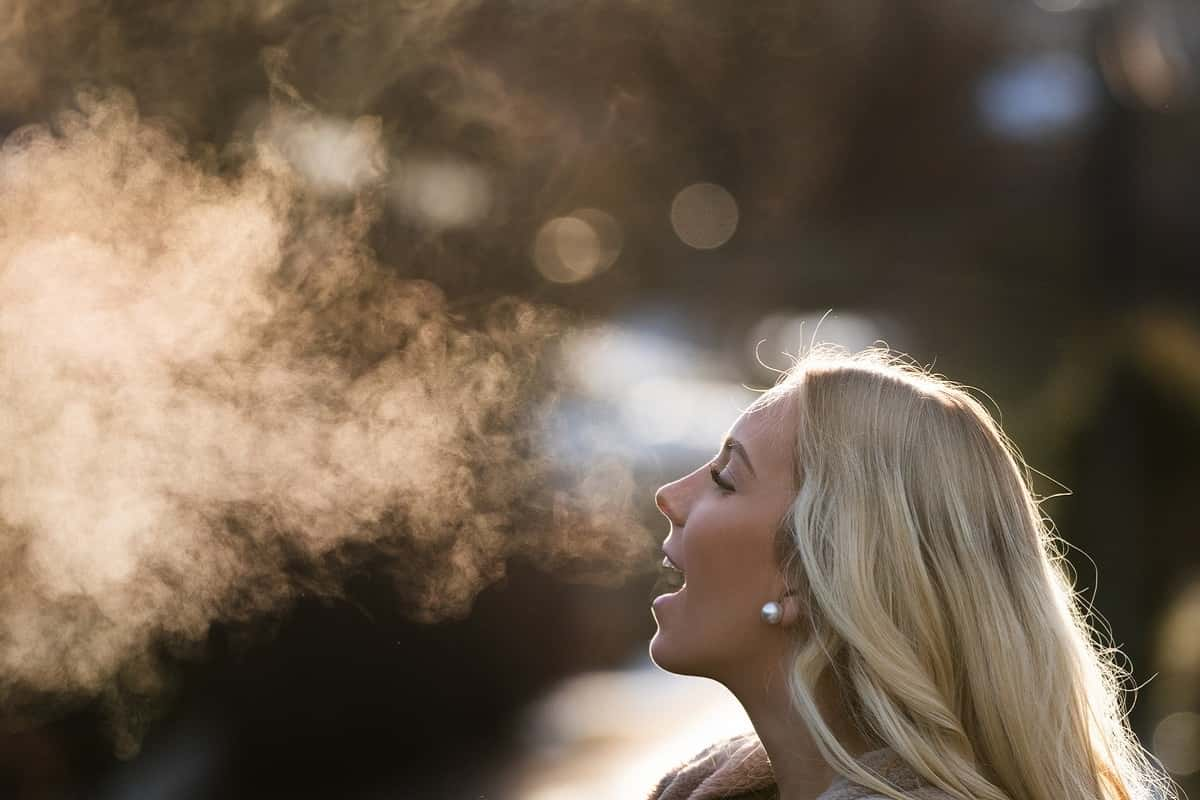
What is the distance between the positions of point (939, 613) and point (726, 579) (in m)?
0.28

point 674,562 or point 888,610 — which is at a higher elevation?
point 674,562

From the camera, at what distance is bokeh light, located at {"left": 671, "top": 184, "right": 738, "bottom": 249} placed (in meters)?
3.06

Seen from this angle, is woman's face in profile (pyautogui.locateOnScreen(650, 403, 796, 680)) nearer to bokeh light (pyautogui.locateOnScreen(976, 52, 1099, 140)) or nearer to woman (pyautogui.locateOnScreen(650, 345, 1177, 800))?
woman (pyautogui.locateOnScreen(650, 345, 1177, 800))

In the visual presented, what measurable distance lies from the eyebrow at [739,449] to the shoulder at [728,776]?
1.53ft

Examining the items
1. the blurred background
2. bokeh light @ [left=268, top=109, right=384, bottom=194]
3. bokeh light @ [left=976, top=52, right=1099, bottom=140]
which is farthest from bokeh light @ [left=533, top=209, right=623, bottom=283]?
bokeh light @ [left=976, top=52, right=1099, bottom=140]

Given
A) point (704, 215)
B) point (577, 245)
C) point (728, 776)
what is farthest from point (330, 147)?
point (728, 776)

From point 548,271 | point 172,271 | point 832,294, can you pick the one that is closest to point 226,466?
point 172,271

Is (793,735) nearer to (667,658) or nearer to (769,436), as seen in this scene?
(667,658)

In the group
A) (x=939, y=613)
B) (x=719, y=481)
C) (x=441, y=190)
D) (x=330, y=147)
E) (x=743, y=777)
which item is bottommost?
(x=743, y=777)

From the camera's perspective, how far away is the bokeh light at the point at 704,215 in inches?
120

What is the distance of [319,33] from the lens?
2516mm

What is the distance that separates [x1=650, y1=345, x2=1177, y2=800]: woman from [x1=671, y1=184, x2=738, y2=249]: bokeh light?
1.55 m

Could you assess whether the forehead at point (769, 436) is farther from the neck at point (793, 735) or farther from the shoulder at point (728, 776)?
the shoulder at point (728, 776)

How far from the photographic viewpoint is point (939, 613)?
4.68ft
